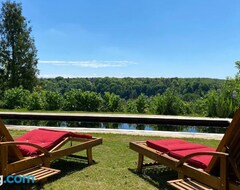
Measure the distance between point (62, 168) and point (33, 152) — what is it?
956mm

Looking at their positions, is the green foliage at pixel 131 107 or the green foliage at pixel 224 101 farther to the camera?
the green foliage at pixel 131 107

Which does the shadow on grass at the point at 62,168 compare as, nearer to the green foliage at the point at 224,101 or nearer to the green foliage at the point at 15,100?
the green foliage at the point at 224,101

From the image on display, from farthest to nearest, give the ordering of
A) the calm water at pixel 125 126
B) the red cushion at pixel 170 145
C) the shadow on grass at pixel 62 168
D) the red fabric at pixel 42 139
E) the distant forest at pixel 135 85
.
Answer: the distant forest at pixel 135 85 < the calm water at pixel 125 126 < the red cushion at pixel 170 145 < the red fabric at pixel 42 139 < the shadow on grass at pixel 62 168

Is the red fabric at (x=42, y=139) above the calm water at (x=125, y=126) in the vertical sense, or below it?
above

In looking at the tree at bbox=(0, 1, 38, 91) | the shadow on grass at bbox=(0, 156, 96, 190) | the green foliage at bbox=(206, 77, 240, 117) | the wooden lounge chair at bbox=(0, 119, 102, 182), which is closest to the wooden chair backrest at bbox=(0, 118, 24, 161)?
the wooden lounge chair at bbox=(0, 119, 102, 182)

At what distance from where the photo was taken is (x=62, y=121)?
31.1ft

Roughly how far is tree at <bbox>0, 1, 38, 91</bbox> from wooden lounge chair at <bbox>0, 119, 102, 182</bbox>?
800 inches

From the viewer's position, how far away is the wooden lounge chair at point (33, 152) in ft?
10.3

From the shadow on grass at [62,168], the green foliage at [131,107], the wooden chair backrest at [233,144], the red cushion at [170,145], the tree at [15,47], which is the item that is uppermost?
the tree at [15,47]

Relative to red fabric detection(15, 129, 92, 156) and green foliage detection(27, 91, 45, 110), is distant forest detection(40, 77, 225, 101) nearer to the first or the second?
green foliage detection(27, 91, 45, 110)

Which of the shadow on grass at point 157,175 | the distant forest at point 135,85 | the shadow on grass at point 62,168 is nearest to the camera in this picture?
the shadow on grass at point 62,168

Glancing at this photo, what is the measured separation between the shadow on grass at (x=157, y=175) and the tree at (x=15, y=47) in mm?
21101

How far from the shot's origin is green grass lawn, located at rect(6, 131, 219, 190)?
370 centimetres

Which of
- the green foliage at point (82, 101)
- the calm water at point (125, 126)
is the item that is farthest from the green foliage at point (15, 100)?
the calm water at point (125, 126)
